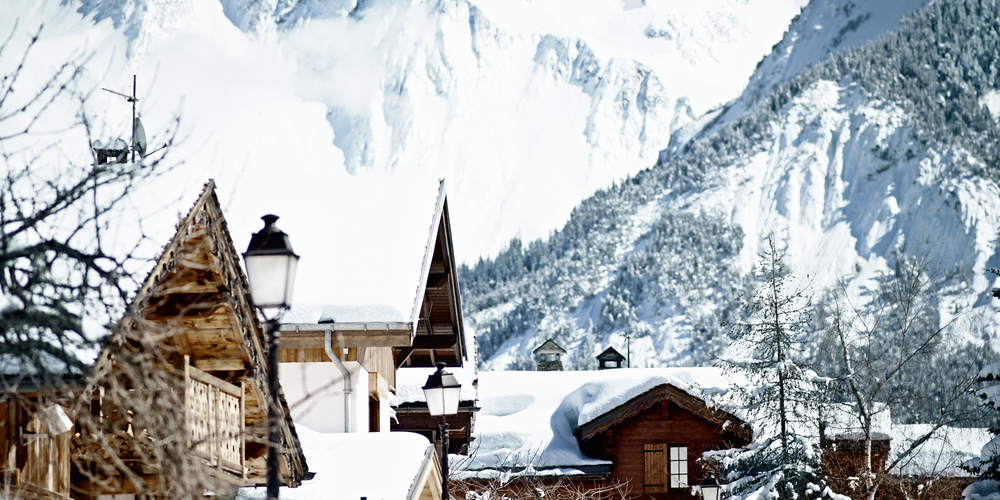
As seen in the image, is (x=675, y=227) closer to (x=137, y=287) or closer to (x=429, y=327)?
(x=429, y=327)

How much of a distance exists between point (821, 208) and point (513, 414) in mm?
127660

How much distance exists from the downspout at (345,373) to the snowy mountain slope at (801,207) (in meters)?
112

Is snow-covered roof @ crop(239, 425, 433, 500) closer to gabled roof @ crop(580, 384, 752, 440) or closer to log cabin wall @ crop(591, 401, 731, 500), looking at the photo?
gabled roof @ crop(580, 384, 752, 440)

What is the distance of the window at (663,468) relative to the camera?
95.5 feet

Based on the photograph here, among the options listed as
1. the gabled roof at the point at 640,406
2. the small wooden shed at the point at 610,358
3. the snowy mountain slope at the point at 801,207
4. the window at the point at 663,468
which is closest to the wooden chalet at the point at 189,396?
the gabled roof at the point at 640,406

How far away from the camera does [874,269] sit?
13438 cm

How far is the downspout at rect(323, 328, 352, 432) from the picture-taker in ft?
43.8

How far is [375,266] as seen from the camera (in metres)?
14.4

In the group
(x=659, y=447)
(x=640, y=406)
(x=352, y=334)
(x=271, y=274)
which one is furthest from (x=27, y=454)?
(x=659, y=447)

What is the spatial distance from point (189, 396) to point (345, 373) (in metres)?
5.21

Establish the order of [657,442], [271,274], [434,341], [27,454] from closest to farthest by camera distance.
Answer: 1. [271,274]
2. [27,454]
3. [434,341]
4. [657,442]

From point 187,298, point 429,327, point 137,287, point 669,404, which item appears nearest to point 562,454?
point 669,404

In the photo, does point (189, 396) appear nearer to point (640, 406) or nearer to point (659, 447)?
point (640, 406)

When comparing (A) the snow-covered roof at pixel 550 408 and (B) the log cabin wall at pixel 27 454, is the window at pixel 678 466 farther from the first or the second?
(B) the log cabin wall at pixel 27 454
